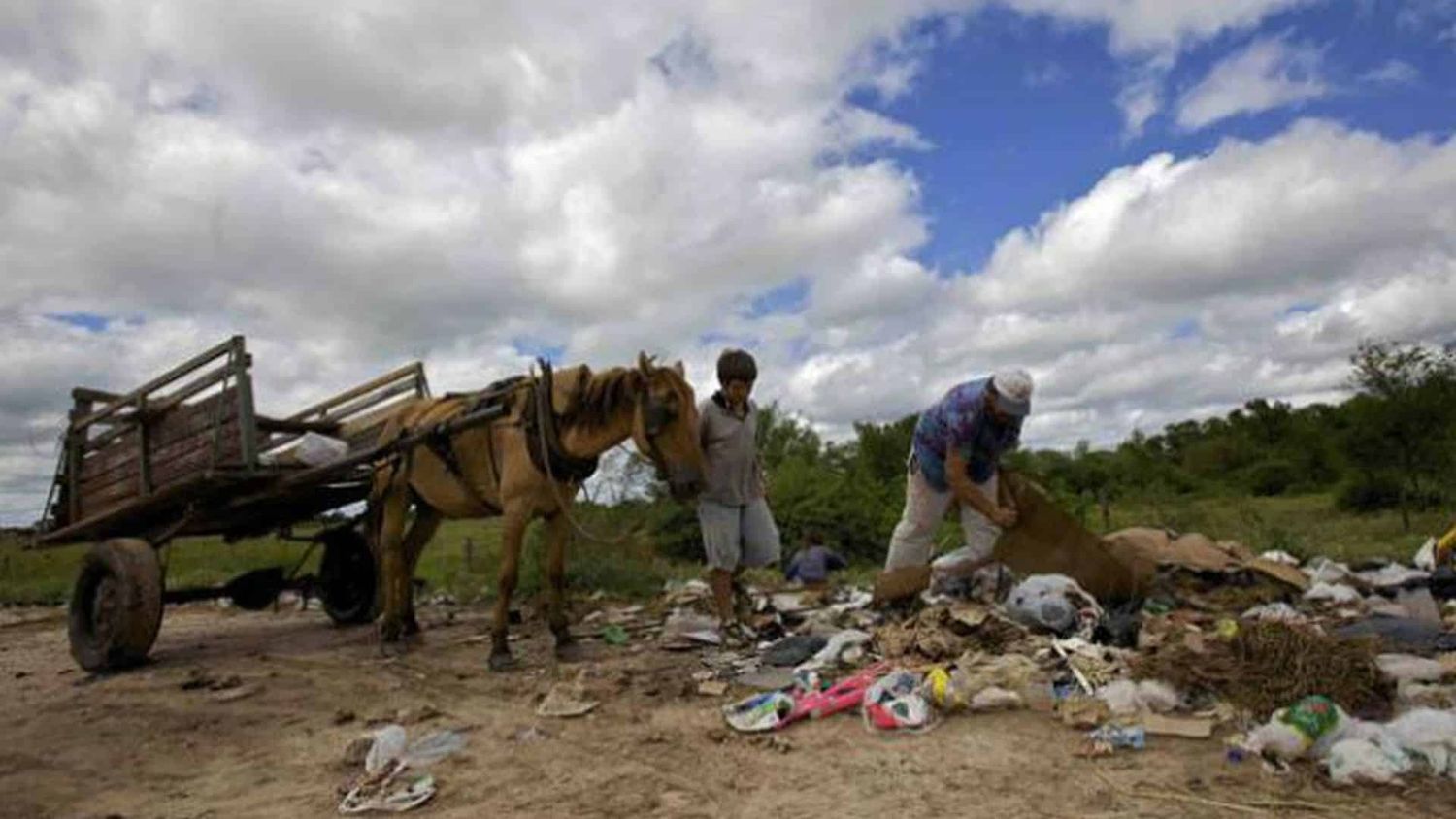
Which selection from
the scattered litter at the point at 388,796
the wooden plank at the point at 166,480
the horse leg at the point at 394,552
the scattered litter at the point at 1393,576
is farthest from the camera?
the horse leg at the point at 394,552

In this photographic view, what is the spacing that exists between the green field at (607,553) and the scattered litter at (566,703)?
3.86 m

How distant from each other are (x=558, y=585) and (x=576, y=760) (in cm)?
226

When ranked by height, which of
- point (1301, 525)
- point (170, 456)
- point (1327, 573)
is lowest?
point (1301, 525)

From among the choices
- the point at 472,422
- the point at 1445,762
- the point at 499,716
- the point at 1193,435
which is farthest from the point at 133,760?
the point at 1193,435

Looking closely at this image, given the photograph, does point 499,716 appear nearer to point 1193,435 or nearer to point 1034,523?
point 1034,523

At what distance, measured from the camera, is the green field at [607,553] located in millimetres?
A: 9891

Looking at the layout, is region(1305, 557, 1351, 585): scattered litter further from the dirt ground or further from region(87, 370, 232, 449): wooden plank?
region(87, 370, 232, 449): wooden plank

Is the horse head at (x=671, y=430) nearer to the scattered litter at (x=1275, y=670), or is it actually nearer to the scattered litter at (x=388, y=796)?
the scattered litter at (x=388, y=796)

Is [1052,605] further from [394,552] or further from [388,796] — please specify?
[394,552]

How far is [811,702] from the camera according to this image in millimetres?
4559

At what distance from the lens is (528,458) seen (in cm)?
623

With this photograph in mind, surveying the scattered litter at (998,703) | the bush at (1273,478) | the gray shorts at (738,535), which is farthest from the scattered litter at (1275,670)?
the bush at (1273,478)

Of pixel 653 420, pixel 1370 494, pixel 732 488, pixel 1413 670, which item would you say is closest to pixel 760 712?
pixel 653 420

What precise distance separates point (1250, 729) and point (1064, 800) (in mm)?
972
